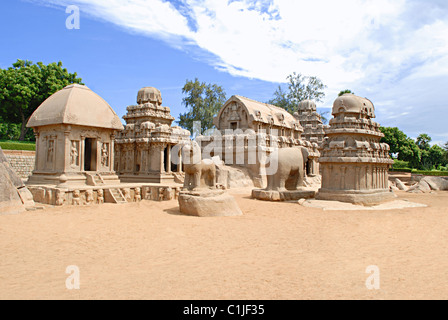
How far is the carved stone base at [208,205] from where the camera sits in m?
9.48

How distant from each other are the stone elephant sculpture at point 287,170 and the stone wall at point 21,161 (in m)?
17.3

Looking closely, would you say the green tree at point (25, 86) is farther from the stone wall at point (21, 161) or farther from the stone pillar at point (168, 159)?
the stone pillar at point (168, 159)

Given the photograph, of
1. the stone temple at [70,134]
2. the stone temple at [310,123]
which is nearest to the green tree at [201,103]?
the stone temple at [310,123]

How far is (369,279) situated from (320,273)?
0.66 metres

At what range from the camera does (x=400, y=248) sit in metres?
6.29

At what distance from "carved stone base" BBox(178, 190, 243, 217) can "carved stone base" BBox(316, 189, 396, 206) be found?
5.23 meters

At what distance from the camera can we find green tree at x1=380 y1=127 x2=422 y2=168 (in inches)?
1673

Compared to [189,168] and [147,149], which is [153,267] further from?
[147,149]

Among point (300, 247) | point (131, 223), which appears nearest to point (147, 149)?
point (131, 223)

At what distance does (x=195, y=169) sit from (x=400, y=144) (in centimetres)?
4019

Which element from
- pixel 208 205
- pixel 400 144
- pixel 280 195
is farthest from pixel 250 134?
pixel 400 144

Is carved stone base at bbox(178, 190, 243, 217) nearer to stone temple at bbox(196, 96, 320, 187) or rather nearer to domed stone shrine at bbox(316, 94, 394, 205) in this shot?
domed stone shrine at bbox(316, 94, 394, 205)

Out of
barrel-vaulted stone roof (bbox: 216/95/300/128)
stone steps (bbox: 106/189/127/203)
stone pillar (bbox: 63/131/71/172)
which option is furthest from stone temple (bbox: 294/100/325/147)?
stone pillar (bbox: 63/131/71/172)

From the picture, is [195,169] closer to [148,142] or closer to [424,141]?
[148,142]
